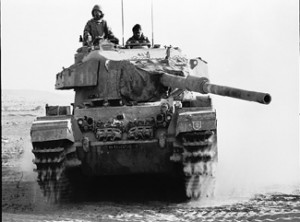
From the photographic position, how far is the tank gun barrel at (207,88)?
328 inches

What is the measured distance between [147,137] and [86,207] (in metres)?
1.45

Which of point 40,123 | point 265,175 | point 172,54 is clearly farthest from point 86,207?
point 265,175

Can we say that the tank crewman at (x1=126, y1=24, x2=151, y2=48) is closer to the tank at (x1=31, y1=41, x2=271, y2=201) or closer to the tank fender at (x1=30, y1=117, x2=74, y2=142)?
the tank at (x1=31, y1=41, x2=271, y2=201)

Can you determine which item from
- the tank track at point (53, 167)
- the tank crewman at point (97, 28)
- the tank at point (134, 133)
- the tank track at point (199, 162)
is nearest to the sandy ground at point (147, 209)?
the tank track at point (53, 167)

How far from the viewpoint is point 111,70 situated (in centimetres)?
1196

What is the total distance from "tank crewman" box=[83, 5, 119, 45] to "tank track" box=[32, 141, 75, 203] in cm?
373

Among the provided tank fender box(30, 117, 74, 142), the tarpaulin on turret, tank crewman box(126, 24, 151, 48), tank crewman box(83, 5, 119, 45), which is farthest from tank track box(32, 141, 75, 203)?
tank crewman box(83, 5, 119, 45)

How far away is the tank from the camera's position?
10.4 metres

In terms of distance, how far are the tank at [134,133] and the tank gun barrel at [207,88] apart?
0.02m

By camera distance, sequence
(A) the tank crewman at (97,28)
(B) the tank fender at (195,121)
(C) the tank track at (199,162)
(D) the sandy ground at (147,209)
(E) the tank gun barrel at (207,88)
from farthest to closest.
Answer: (A) the tank crewman at (97,28)
(C) the tank track at (199,162)
(B) the tank fender at (195,121)
(D) the sandy ground at (147,209)
(E) the tank gun barrel at (207,88)

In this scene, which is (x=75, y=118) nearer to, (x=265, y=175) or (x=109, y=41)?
(x=109, y=41)

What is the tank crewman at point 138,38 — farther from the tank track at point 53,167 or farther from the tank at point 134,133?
the tank track at point 53,167

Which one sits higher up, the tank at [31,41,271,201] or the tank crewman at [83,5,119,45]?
the tank crewman at [83,5,119,45]

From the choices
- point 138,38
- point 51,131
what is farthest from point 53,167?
point 138,38
